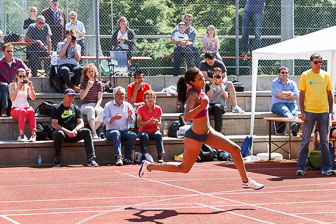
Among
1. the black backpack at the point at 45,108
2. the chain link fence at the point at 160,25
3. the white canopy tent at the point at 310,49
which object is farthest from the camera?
the chain link fence at the point at 160,25

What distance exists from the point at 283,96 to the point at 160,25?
5.09 metres

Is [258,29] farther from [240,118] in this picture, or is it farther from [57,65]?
[57,65]

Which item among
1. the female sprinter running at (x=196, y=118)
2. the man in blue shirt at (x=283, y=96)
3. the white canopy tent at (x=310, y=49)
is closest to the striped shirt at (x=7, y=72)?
the white canopy tent at (x=310, y=49)

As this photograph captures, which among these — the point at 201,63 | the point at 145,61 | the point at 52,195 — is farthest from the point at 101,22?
the point at 52,195

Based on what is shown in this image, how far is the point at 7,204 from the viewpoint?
9.97m

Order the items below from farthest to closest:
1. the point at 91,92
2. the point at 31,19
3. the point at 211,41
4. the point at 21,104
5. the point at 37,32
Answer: the point at 211,41, the point at 31,19, the point at 37,32, the point at 91,92, the point at 21,104

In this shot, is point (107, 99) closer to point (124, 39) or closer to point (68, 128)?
point (124, 39)

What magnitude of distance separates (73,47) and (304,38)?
19.1 ft

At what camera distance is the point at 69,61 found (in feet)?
59.0

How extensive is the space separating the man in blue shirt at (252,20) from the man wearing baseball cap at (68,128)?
6.31 m

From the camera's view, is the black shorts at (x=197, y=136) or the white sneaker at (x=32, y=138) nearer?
the black shorts at (x=197, y=136)

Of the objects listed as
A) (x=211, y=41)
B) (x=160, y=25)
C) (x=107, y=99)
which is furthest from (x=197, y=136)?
(x=160, y=25)

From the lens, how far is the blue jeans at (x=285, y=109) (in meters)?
17.4

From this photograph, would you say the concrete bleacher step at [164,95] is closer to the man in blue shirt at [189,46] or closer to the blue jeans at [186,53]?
the man in blue shirt at [189,46]
